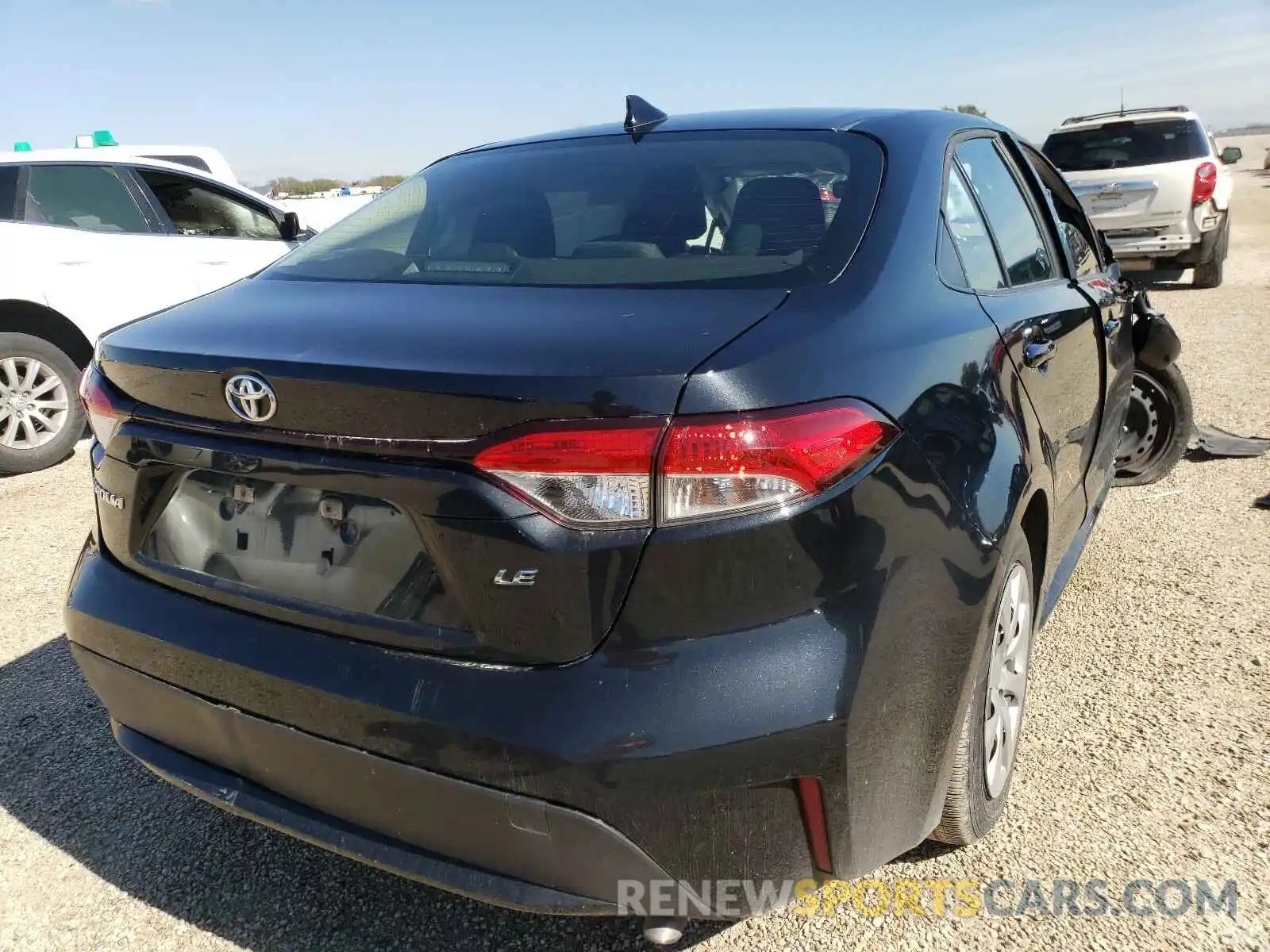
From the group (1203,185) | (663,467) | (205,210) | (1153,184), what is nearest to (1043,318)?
(663,467)

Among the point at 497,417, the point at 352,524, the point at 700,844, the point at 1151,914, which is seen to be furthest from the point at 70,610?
the point at 1151,914

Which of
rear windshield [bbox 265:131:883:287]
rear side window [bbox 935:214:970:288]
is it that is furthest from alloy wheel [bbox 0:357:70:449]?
rear side window [bbox 935:214:970:288]

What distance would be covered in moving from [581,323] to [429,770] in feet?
2.55

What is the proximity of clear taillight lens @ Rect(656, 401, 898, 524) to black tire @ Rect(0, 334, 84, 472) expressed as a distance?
5.18 meters

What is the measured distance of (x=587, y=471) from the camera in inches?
58.5

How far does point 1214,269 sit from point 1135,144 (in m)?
1.70

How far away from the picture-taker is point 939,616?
174 cm

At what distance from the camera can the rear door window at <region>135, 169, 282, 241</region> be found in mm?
6531

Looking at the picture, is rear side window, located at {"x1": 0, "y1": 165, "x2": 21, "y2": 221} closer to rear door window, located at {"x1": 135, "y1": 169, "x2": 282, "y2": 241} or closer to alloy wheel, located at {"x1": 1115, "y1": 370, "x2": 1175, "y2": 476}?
rear door window, located at {"x1": 135, "y1": 169, "x2": 282, "y2": 241}

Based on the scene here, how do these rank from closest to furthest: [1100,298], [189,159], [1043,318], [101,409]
→ [101,409] < [1043,318] < [1100,298] < [189,159]

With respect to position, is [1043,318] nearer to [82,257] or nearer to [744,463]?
[744,463]

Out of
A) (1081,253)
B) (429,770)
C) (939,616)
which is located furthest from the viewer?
(1081,253)

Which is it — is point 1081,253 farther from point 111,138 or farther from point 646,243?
point 111,138

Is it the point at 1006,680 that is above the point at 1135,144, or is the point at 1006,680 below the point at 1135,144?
below
